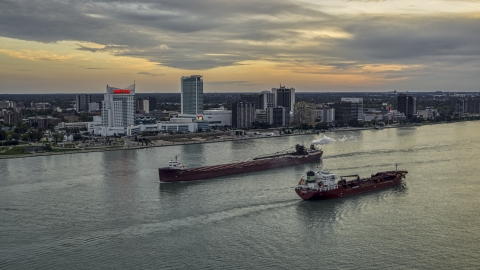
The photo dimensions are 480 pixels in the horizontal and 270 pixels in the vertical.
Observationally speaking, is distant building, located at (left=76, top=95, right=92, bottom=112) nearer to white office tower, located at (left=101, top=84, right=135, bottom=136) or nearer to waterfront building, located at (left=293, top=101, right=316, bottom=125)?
white office tower, located at (left=101, top=84, right=135, bottom=136)

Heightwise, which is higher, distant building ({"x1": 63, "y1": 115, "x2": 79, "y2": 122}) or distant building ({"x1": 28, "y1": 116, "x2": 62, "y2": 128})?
distant building ({"x1": 63, "y1": 115, "x2": 79, "y2": 122})

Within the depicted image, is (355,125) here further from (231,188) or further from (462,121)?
(231,188)

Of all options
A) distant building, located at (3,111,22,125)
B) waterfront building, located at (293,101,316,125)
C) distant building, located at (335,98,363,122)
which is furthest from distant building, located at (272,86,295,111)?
distant building, located at (3,111,22,125)

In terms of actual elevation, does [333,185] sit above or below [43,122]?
below

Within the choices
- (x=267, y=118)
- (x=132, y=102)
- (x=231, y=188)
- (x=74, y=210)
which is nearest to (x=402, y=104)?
(x=267, y=118)

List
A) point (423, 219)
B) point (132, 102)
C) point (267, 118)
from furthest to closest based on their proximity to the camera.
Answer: point (267, 118) → point (132, 102) → point (423, 219)

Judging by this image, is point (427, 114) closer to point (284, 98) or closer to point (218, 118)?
point (284, 98)

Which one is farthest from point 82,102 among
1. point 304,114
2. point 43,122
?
point 304,114
